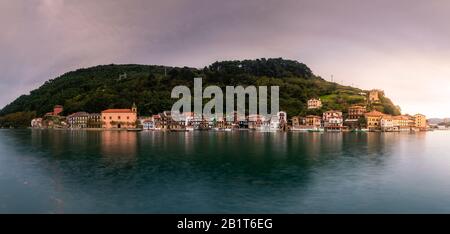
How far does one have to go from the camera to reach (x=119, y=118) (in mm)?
44406

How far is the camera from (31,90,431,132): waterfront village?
137 ft

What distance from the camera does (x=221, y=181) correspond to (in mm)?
8547

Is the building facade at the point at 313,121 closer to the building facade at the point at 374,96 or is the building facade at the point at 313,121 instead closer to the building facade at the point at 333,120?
Result: the building facade at the point at 333,120

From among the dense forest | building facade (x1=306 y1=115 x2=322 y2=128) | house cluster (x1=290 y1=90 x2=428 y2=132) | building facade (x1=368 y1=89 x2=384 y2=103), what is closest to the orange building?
the dense forest

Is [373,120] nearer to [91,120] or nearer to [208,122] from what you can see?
[208,122]

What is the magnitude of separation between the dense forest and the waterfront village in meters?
1.69

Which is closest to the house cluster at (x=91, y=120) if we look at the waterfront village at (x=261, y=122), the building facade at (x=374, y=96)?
the waterfront village at (x=261, y=122)

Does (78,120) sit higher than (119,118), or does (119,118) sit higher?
(119,118)

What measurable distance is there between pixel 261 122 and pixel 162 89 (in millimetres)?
14647

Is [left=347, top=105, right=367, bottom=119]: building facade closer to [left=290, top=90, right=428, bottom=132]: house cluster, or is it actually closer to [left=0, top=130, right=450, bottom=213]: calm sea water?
[left=290, top=90, right=428, bottom=132]: house cluster

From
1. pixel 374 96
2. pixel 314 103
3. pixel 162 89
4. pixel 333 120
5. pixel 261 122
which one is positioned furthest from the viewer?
pixel 162 89

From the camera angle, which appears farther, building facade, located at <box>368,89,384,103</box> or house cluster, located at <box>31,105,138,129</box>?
building facade, located at <box>368,89,384,103</box>

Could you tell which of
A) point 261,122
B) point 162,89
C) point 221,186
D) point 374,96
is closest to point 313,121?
point 261,122
